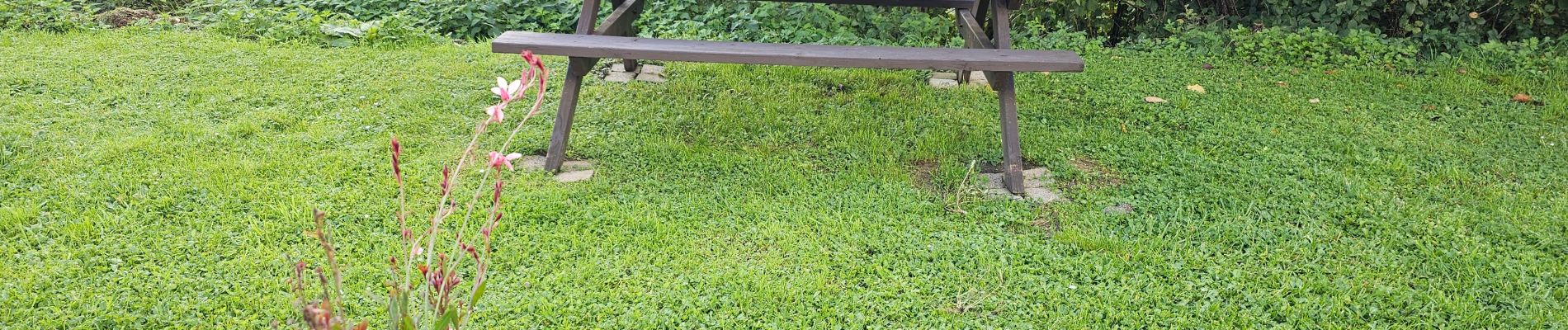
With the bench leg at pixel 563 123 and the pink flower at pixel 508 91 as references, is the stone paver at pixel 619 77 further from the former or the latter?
the pink flower at pixel 508 91

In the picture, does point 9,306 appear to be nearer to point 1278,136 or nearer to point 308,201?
point 308,201

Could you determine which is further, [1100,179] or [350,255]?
[1100,179]

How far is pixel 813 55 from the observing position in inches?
115

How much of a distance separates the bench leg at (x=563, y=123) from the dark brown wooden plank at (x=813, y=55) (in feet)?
0.64

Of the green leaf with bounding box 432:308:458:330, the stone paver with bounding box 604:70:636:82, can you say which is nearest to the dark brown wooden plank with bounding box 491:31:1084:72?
the stone paver with bounding box 604:70:636:82

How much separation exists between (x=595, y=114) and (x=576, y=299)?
1.51 meters

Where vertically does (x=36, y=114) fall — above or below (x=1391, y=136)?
above

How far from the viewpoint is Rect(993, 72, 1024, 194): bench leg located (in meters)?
3.04

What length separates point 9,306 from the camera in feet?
7.27

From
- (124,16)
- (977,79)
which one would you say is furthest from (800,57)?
(124,16)

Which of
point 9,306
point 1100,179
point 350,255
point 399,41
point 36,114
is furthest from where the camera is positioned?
point 399,41

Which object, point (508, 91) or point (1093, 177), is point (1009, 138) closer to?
point (1093, 177)

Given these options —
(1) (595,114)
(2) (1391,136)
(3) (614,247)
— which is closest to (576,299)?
(3) (614,247)

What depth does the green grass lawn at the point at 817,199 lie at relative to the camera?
2.31 meters
